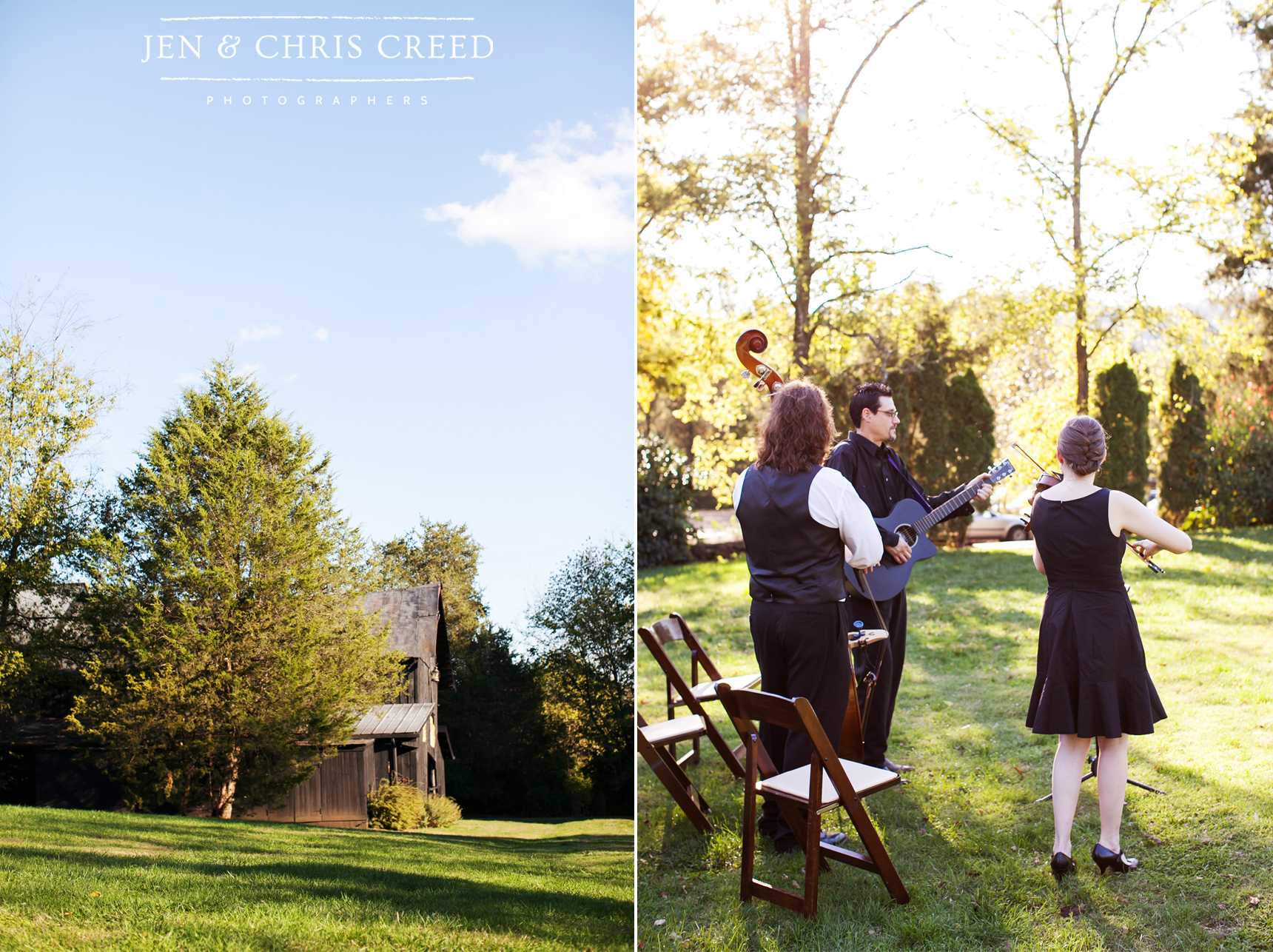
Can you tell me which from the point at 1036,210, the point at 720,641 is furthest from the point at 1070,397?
the point at 720,641

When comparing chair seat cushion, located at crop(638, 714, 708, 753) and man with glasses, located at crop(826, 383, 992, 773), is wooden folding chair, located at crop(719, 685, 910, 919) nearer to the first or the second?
chair seat cushion, located at crop(638, 714, 708, 753)

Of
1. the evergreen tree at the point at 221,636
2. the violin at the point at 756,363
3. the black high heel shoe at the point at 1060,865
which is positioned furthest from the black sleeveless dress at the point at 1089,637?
the evergreen tree at the point at 221,636

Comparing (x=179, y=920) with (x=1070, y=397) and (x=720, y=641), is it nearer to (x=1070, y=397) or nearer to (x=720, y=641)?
(x=720, y=641)

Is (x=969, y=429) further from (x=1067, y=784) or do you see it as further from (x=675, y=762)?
(x=675, y=762)

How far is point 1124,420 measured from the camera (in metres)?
8.05

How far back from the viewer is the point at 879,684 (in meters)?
3.76

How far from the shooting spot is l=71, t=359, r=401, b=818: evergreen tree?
2.53 metres

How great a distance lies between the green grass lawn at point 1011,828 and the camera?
2.78 meters

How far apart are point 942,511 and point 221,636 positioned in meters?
2.81

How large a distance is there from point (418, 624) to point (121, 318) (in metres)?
1.35

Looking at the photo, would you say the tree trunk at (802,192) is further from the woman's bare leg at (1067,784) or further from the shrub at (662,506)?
the woman's bare leg at (1067,784)

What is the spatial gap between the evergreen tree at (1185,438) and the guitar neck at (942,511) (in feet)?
19.9

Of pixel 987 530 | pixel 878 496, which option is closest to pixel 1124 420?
pixel 987 530

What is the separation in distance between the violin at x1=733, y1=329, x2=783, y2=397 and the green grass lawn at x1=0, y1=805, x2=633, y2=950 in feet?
5.76
